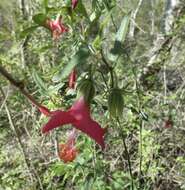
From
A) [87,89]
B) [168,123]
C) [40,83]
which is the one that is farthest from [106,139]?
[87,89]

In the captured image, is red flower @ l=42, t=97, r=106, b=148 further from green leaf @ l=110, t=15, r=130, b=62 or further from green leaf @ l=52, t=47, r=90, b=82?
green leaf @ l=110, t=15, r=130, b=62

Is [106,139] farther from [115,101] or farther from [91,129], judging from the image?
[91,129]

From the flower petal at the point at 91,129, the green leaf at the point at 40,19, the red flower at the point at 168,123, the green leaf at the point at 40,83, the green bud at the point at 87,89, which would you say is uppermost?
the green leaf at the point at 40,19

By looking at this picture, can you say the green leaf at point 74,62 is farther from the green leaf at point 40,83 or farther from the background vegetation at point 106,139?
the background vegetation at point 106,139

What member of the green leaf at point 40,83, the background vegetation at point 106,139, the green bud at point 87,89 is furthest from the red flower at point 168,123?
the green bud at point 87,89

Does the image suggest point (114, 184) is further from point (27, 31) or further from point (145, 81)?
point (145, 81)

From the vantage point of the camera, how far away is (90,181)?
53.7 inches

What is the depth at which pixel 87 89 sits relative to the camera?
2.75 feet

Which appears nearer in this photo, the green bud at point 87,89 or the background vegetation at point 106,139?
the green bud at point 87,89

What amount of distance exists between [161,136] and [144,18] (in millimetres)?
10057

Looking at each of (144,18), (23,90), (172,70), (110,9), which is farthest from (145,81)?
(144,18)

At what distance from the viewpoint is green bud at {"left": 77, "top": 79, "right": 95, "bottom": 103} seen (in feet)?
2.73

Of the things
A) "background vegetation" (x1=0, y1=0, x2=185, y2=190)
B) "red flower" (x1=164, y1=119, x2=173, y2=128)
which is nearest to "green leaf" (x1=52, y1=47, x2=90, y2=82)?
"background vegetation" (x1=0, y1=0, x2=185, y2=190)

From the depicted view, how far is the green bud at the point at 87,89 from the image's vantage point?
832 millimetres
